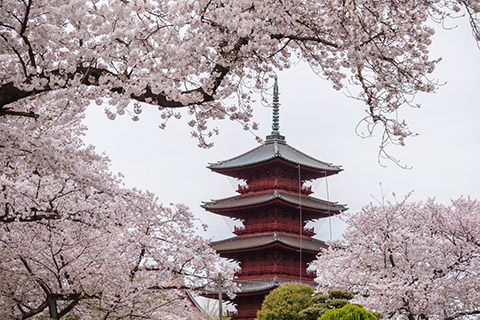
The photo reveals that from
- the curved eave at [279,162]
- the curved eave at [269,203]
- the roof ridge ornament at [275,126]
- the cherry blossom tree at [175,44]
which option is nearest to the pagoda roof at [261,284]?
the curved eave at [269,203]

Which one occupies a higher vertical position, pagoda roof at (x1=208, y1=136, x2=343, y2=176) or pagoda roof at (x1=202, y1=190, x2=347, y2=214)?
pagoda roof at (x1=208, y1=136, x2=343, y2=176)

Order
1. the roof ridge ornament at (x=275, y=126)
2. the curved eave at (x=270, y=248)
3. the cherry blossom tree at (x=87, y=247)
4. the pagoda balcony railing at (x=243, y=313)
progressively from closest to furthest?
the cherry blossom tree at (x=87, y=247) < the curved eave at (x=270, y=248) < the pagoda balcony railing at (x=243, y=313) < the roof ridge ornament at (x=275, y=126)

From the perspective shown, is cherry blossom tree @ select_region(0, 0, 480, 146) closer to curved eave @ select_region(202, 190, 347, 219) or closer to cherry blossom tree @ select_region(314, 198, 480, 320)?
cherry blossom tree @ select_region(314, 198, 480, 320)

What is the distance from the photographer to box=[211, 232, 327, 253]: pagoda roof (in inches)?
1046

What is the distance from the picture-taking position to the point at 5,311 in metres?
10.8

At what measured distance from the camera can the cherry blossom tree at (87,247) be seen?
8.45 meters

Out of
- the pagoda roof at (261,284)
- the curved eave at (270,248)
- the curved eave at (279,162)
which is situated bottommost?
A: the pagoda roof at (261,284)

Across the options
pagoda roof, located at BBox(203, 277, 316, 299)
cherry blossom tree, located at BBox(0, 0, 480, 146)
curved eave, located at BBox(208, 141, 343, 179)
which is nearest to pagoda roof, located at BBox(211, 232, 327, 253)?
pagoda roof, located at BBox(203, 277, 316, 299)

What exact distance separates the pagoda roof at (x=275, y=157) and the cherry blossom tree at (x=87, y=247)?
53.2ft

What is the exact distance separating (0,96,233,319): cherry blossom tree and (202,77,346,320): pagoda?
14357 millimetres

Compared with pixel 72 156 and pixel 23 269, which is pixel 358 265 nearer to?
pixel 23 269

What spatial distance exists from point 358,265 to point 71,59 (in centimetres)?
1444

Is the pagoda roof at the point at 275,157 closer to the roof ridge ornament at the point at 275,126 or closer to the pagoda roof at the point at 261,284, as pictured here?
the roof ridge ornament at the point at 275,126

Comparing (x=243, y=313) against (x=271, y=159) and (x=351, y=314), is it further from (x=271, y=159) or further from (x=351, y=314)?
(x=351, y=314)
